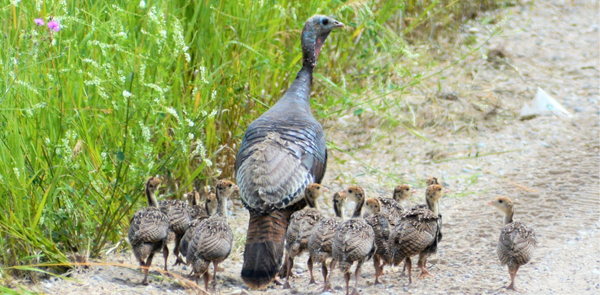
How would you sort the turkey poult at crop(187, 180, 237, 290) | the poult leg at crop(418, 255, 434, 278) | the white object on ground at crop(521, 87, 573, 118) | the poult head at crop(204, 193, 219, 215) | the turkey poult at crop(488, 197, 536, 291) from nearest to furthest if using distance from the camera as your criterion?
the turkey poult at crop(187, 180, 237, 290), the turkey poult at crop(488, 197, 536, 291), the poult leg at crop(418, 255, 434, 278), the poult head at crop(204, 193, 219, 215), the white object on ground at crop(521, 87, 573, 118)

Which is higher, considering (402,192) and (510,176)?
(402,192)

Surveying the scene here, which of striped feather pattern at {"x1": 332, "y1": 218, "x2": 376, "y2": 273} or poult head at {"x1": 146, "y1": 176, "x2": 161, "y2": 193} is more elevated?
poult head at {"x1": 146, "y1": 176, "x2": 161, "y2": 193}

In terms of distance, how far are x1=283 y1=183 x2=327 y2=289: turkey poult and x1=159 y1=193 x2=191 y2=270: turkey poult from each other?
730mm

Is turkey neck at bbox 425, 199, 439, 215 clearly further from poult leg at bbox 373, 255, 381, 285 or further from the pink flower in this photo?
the pink flower

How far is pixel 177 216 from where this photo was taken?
17.3 feet

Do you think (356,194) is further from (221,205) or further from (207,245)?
(207,245)

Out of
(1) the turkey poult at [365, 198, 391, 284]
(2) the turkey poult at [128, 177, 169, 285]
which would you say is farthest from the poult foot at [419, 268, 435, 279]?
(2) the turkey poult at [128, 177, 169, 285]

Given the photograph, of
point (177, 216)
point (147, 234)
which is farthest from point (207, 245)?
point (177, 216)

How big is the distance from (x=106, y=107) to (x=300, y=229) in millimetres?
1585

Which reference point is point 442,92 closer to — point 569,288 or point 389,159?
point 389,159

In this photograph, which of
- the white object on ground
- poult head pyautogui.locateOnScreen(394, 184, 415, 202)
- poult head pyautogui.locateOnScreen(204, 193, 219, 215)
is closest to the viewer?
poult head pyautogui.locateOnScreen(204, 193, 219, 215)

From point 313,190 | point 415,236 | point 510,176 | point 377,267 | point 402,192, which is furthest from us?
point 510,176

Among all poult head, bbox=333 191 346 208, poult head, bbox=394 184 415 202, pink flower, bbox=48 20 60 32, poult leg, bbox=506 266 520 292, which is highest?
pink flower, bbox=48 20 60 32

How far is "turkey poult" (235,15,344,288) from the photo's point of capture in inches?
199
